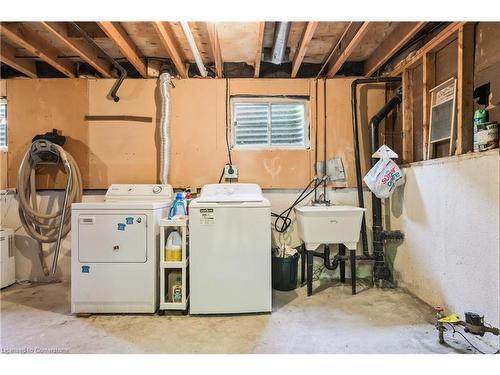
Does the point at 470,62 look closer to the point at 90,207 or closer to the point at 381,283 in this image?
the point at 381,283

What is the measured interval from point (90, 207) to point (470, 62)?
2933 mm

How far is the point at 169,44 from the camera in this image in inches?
96.0

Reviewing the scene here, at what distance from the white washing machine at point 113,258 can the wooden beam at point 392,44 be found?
245 cm

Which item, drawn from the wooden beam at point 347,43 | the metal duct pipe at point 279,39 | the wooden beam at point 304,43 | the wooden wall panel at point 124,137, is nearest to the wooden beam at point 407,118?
the wooden beam at point 347,43

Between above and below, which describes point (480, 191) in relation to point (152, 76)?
below

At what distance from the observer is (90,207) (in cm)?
226

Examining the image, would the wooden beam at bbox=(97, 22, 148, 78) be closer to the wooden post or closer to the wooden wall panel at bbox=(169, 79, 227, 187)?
the wooden wall panel at bbox=(169, 79, 227, 187)

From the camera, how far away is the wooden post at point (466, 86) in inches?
78.3

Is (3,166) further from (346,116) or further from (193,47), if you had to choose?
(346,116)

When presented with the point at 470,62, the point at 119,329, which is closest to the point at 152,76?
the point at 119,329

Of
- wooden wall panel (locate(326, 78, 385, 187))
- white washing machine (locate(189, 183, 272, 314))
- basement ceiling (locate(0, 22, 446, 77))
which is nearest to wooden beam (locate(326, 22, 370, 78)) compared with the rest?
basement ceiling (locate(0, 22, 446, 77))

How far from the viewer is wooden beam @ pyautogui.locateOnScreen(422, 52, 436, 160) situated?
95.3 inches

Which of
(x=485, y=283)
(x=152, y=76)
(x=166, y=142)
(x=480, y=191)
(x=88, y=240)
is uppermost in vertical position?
(x=152, y=76)

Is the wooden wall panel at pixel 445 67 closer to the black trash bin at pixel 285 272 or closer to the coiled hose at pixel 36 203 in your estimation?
the black trash bin at pixel 285 272
